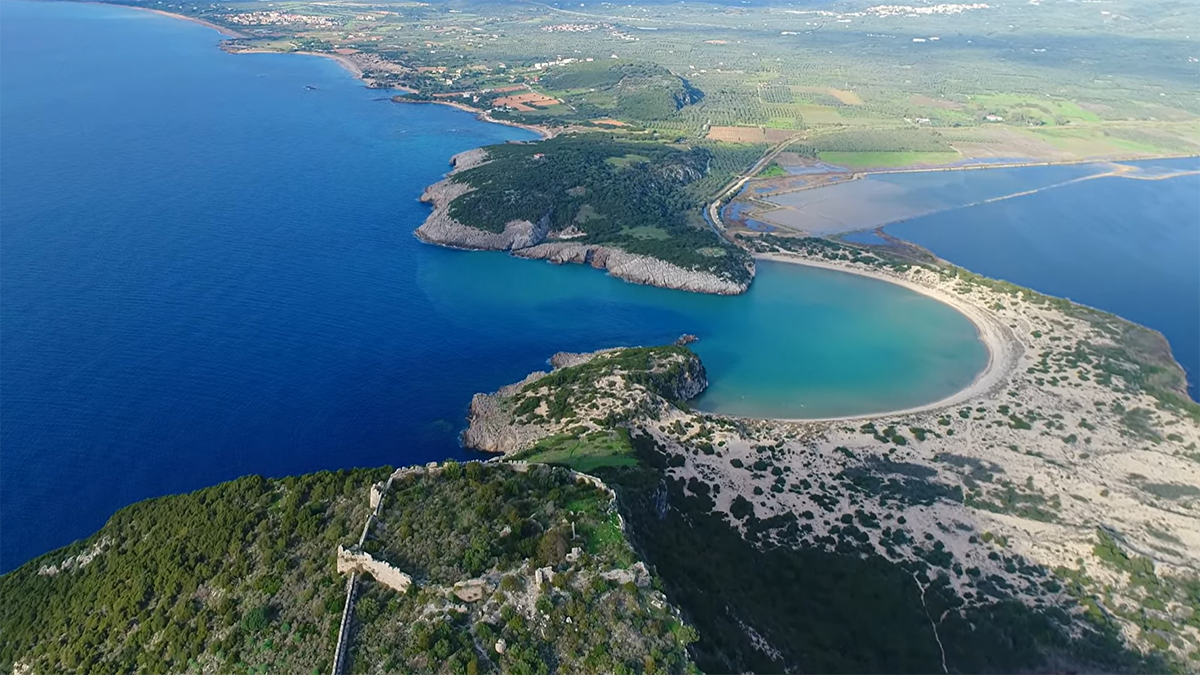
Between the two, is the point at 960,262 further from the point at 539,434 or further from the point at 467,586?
the point at 467,586

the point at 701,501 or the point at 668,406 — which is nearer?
the point at 701,501

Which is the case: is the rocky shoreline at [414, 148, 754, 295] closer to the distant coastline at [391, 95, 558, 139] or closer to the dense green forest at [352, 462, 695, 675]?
the dense green forest at [352, 462, 695, 675]

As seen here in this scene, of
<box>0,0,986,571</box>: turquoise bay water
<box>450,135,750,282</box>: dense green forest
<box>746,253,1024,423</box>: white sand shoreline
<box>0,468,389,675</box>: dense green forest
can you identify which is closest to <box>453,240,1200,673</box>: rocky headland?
<box>746,253,1024,423</box>: white sand shoreline

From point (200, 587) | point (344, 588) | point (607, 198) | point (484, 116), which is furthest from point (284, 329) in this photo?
point (484, 116)

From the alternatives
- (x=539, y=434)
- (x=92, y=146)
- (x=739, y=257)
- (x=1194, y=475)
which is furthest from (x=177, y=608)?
(x=92, y=146)

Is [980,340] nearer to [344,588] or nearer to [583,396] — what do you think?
[583,396]
